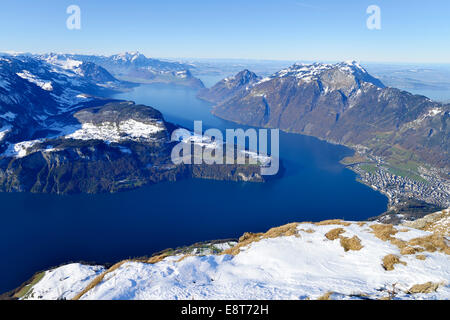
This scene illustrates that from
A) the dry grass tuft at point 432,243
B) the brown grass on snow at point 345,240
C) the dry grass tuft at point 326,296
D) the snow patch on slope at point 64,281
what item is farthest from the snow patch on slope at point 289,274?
the snow patch on slope at point 64,281

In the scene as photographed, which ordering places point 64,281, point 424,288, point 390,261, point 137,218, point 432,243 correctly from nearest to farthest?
point 424,288, point 390,261, point 432,243, point 64,281, point 137,218

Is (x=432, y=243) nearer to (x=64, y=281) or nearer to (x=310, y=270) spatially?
(x=310, y=270)

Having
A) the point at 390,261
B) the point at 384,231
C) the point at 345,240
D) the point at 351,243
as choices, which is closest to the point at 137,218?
the point at 345,240

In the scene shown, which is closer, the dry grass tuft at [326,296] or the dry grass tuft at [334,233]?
the dry grass tuft at [326,296]

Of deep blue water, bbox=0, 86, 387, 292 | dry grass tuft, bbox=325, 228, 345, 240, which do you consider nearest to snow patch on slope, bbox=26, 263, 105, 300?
deep blue water, bbox=0, 86, 387, 292

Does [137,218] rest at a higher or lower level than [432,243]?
lower

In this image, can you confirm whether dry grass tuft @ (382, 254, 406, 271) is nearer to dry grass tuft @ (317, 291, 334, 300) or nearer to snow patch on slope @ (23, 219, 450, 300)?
snow patch on slope @ (23, 219, 450, 300)

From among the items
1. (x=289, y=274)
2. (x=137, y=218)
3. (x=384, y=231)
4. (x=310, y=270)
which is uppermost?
(x=384, y=231)

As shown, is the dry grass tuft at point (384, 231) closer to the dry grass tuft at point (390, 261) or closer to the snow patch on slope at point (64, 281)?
the dry grass tuft at point (390, 261)
